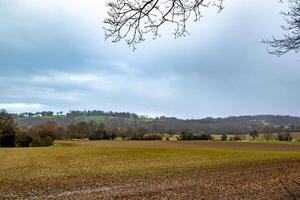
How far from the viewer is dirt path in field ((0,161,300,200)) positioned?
17.5 metres

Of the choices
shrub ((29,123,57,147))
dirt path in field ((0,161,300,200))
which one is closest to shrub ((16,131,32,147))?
shrub ((29,123,57,147))

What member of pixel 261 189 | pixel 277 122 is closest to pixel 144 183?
pixel 261 189

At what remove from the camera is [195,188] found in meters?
19.8

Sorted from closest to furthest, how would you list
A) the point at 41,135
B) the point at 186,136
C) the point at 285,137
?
the point at 41,135 → the point at 285,137 → the point at 186,136

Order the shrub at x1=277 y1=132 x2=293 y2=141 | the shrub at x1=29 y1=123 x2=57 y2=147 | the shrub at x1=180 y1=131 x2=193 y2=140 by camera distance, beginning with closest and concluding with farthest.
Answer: the shrub at x1=29 y1=123 x2=57 y2=147, the shrub at x1=277 y1=132 x2=293 y2=141, the shrub at x1=180 y1=131 x2=193 y2=140

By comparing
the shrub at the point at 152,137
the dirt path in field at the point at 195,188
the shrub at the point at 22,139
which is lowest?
the dirt path in field at the point at 195,188

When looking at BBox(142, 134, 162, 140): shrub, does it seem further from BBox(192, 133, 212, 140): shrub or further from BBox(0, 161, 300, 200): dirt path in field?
BBox(0, 161, 300, 200): dirt path in field

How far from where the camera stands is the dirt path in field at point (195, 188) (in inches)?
690

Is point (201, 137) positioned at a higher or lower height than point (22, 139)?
higher

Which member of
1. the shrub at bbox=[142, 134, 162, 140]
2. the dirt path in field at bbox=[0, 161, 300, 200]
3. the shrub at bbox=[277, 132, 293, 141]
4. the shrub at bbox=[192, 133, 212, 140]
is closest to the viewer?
the dirt path in field at bbox=[0, 161, 300, 200]

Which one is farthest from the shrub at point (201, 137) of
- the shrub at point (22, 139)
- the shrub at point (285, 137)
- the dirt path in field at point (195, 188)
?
the dirt path in field at point (195, 188)

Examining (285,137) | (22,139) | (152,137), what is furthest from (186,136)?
(22,139)

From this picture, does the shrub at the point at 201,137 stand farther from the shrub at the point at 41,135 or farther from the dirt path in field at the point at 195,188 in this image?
the dirt path in field at the point at 195,188

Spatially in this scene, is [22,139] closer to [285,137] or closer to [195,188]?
[285,137]
